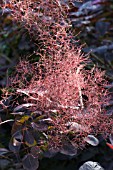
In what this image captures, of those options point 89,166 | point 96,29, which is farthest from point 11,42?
point 89,166

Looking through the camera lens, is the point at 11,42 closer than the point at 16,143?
No

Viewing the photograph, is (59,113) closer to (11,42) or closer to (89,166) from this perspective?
(89,166)

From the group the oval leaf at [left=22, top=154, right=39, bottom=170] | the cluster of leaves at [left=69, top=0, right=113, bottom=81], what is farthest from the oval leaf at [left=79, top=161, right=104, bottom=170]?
the cluster of leaves at [left=69, top=0, right=113, bottom=81]

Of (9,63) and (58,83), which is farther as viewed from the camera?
(9,63)

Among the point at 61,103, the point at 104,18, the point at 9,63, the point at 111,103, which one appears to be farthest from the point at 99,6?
the point at 61,103

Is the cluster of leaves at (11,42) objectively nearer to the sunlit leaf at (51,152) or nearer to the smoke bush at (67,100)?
the smoke bush at (67,100)

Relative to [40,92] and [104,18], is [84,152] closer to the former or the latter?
[40,92]

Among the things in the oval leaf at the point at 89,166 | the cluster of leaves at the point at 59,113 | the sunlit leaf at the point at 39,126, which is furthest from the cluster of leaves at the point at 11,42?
the oval leaf at the point at 89,166
